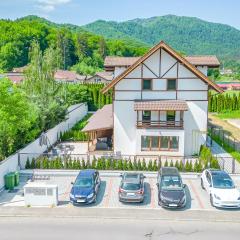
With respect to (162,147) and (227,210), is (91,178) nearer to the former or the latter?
Result: (227,210)

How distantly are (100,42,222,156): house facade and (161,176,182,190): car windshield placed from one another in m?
9.29

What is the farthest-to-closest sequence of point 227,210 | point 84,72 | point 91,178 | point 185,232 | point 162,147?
point 84,72 < point 162,147 < point 91,178 < point 227,210 < point 185,232

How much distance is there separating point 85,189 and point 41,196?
8.83 feet

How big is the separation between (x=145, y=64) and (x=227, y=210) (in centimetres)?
1594

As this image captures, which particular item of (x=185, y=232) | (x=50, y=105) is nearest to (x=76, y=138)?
(x=50, y=105)

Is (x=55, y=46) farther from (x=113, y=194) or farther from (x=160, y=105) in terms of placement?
(x=113, y=194)

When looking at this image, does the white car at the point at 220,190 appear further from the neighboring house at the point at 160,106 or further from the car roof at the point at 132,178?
the neighboring house at the point at 160,106

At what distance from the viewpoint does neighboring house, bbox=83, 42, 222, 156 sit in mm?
32469

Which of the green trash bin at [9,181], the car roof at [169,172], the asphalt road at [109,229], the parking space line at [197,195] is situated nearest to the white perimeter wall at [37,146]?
the green trash bin at [9,181]

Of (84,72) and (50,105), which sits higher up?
(84,72)

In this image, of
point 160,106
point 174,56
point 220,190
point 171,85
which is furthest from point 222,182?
point 174,56

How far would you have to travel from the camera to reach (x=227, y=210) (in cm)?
2147

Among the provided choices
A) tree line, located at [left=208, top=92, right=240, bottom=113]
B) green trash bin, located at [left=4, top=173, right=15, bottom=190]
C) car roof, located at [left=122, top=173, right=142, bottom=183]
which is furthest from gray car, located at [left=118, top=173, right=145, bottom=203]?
tree line, located at [left=208, top=92, right=240, bottom=113]

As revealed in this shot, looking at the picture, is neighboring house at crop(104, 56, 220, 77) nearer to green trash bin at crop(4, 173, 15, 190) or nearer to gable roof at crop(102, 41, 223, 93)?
gable roof at crop(102, 41, 223, 93)
